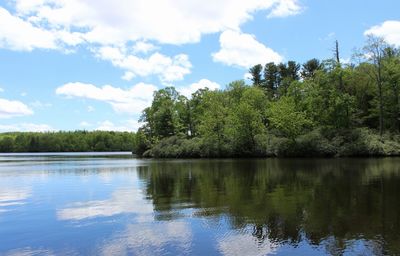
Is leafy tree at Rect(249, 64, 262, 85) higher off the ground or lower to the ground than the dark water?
higher

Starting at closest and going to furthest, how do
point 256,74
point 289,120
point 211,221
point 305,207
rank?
point 211,221 → point 305,207 → point 289,120 → point 256,74

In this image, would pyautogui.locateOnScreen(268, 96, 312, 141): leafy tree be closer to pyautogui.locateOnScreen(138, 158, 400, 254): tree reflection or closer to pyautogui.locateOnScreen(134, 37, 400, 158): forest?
pyautogui.locateOnScreen(134, 37, 400, 158): forest

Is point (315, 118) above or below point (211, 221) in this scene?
above

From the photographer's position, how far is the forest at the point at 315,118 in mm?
67688

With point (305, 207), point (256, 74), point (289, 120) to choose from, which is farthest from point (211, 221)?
point (256, 74)

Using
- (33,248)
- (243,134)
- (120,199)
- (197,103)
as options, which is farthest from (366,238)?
(197,103)

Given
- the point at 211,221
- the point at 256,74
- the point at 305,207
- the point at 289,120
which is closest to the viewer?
the point at 211,221

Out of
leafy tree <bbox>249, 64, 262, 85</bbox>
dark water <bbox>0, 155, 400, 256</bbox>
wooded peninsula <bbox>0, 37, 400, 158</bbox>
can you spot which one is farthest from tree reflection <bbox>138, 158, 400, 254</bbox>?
leafy tree <bbox>249, 64, 262, 85</bbox>

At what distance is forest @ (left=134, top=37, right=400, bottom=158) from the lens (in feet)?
222

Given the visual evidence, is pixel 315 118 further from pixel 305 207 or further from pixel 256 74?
pixel 305 207

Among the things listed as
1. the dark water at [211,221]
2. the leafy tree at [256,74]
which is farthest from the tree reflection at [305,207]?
the leafy tree at [256,74]

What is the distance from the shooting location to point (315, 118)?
3024 inches

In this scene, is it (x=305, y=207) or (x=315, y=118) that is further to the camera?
(x=315, y=118)

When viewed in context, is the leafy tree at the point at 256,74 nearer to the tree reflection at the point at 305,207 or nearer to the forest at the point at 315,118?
the forest at the point at 315,118
